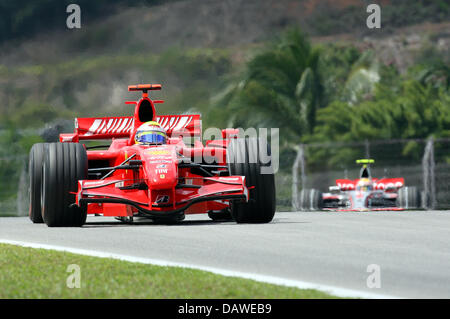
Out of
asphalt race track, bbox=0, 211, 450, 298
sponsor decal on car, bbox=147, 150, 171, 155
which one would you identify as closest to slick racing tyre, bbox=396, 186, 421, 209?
asphalt race track, bbox=0, 211, 450, 298

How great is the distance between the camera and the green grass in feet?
18.4

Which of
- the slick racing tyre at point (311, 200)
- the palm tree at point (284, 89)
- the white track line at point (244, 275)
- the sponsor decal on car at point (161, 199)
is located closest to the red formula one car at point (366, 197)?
the slick racing tyre at point (311, 200)

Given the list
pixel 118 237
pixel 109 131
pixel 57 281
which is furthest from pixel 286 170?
pixel 57 281

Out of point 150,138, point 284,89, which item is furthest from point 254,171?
point 284,89

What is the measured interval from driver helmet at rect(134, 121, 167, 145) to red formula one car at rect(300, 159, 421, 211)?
270 inches

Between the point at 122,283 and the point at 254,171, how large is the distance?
6.02m

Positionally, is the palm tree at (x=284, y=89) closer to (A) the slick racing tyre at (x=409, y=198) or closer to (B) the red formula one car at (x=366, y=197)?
(B) the red formula one car at (x=366, y=197)

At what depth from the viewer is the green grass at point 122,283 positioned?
5.60m

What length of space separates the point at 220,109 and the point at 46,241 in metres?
22.5

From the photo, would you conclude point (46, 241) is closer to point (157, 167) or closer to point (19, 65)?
point (157, 167)

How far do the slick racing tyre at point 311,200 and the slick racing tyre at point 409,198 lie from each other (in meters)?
1.83

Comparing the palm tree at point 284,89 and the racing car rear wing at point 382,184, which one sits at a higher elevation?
the palm tree at point 284,89

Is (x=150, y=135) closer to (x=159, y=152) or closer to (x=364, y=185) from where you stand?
(x=159, y=152)

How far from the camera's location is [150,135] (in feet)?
41.5
